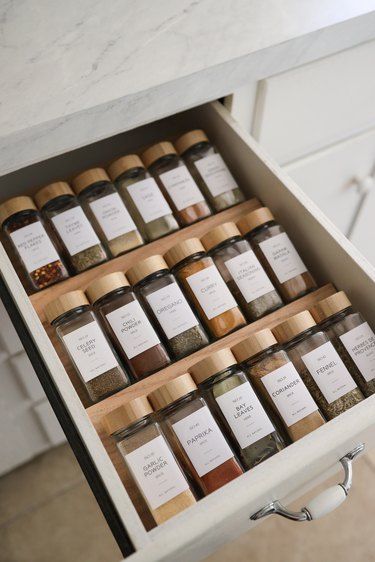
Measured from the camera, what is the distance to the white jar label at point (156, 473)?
1.88 feet

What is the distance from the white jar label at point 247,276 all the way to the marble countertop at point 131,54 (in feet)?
0.76

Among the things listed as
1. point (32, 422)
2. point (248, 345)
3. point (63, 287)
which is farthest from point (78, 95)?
point (32, 422)

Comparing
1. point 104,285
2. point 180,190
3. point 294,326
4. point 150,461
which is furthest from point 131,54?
point 150,461

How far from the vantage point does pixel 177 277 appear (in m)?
0.71

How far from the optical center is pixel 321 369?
0.64m

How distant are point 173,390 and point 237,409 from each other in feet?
0.26

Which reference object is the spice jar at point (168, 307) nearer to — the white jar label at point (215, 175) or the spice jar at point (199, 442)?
the spice jar at point (199, 442)

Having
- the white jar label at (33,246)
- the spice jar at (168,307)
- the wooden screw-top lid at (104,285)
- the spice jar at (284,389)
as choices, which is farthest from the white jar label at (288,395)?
the white jar label at (33,246)

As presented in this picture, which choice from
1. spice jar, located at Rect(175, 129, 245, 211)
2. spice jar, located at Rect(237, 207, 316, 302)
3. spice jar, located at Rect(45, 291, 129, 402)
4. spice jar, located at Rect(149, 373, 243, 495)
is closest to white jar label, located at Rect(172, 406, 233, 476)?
spice jar, located at Rect(149, 373, 243, 495)

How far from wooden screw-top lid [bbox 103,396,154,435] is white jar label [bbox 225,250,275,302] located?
210mm

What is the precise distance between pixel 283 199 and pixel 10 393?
0.66 meters

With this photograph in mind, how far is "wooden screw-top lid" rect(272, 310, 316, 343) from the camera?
0.66 m

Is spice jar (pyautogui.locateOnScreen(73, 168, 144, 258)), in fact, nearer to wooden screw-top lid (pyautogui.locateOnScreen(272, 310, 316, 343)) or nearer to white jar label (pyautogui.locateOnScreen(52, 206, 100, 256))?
white jar label (pyautogui.locateOnScreen(52, 206, 100, 256))

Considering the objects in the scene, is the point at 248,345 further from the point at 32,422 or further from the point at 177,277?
the point at 32,422
